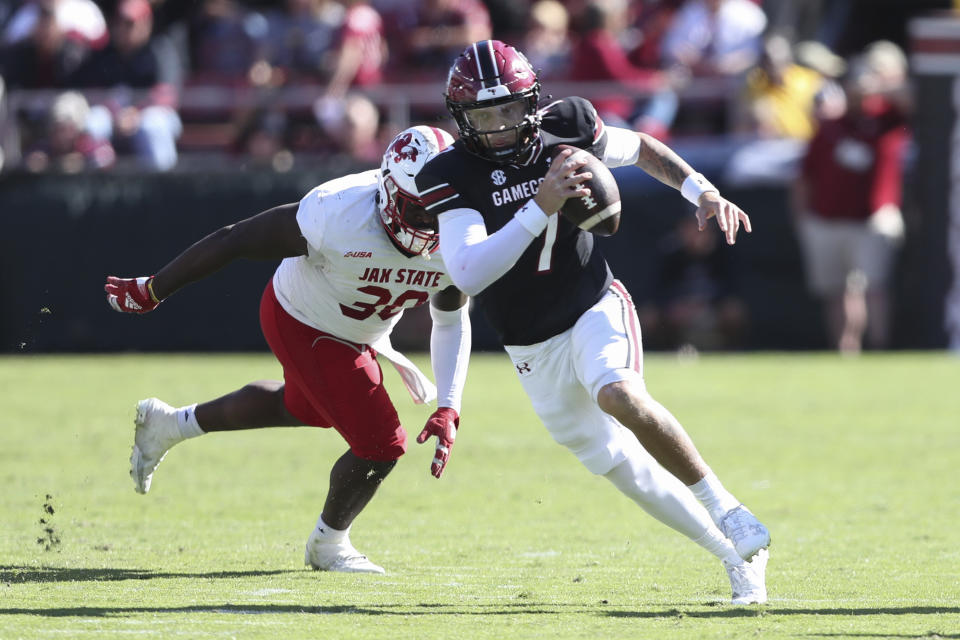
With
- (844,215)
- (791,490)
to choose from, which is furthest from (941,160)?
(791,490)

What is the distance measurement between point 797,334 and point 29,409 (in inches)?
258

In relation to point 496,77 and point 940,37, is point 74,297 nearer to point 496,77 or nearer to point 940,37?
point 940,37

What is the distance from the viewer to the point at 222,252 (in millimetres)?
5266

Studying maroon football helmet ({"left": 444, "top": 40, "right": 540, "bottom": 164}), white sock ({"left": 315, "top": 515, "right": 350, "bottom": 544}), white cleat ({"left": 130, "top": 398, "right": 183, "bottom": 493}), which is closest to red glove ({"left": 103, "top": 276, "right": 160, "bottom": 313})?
white cleat ({"left": 130, "top": 398, "right": 183, "bottom": 493})

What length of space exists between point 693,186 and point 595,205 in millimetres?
590

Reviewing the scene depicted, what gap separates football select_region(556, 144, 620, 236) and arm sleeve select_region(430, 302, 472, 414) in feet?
3.17

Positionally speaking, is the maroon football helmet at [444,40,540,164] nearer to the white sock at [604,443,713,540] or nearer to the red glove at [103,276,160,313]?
the white sock at [604,443,713,540]

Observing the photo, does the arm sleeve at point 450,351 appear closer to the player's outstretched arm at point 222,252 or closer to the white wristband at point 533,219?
the player's outstretched arm at point 222,252

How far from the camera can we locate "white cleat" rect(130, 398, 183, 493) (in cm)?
607

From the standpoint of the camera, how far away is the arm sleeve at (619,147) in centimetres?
513

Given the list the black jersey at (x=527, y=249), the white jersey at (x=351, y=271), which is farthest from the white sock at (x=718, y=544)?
the white jersey at (x=351, y=271)

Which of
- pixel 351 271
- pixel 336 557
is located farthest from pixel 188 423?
pixel 351 271

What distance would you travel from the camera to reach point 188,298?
1316 cm

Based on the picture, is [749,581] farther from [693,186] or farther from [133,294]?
Result: [133,294]
